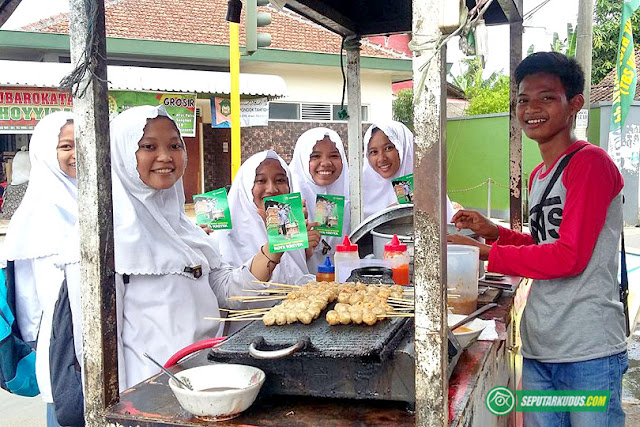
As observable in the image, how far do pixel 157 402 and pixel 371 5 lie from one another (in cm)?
329

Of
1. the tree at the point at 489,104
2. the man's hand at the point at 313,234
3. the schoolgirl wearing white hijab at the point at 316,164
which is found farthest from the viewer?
the tree at the point at 489,104

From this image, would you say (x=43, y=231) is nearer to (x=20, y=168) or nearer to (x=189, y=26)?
(x=20, y=168)

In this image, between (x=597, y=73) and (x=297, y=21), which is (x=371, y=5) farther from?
(x=597, y=73)

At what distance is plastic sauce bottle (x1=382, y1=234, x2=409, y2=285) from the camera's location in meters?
2.46

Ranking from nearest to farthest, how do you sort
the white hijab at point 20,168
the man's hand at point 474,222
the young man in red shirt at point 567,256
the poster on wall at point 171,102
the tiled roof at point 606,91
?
the young man in red shirt at point 567,256, the man's hand at point 474,222, the poster on wall at point 171,102, the white hijab at point 20,168, the tiled roof at point 606,91

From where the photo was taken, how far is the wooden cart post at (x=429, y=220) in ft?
4.25

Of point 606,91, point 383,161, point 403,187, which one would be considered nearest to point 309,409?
point 403,187

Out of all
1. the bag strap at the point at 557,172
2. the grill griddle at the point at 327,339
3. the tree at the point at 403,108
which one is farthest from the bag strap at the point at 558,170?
the tree at the point at 403,108

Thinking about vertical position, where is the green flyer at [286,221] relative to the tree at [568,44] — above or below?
below

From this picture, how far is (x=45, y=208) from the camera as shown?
3.24 m

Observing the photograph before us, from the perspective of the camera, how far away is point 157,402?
5.36 feet

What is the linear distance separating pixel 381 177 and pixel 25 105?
32.3 ft

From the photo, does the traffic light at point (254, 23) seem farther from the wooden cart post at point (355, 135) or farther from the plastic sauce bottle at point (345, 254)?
the plastic sauce bottle at point (345, 254)

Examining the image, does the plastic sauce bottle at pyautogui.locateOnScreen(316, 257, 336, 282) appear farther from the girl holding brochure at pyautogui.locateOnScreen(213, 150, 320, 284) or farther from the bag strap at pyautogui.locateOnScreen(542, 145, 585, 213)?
the bag strap at pyautogui.locateOnScreen(542, 145, 585, 213)
